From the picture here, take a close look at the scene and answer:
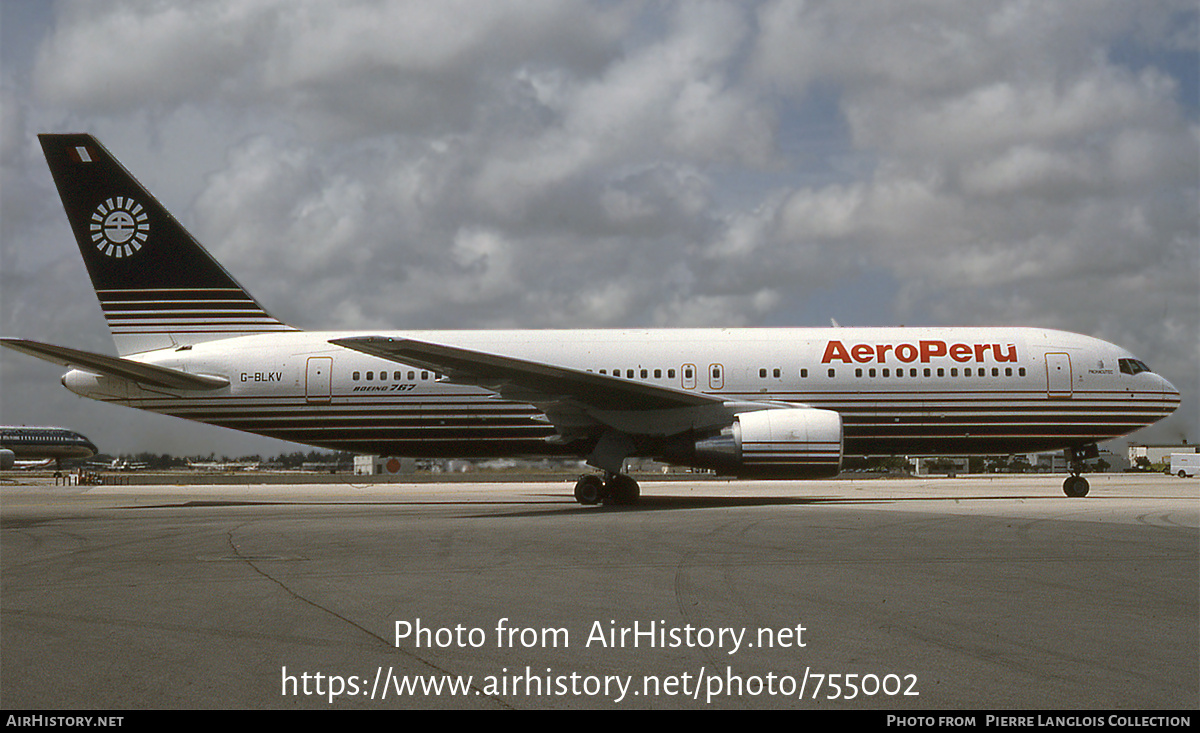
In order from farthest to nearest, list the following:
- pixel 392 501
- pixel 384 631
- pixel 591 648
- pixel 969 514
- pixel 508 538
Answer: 1. pixel 392 501
2. pixel 969 514
3. pixel 508 538
4. pixel 384 631
5. pixel 591 648

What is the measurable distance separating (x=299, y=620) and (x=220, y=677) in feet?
4.85

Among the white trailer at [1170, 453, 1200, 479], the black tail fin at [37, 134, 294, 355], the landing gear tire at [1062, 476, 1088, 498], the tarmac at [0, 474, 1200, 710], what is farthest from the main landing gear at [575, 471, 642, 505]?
the white trailer at [1170, 453, 1200, 479]

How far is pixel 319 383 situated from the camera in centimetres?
2048

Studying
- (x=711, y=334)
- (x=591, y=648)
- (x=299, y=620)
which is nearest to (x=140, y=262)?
(x=711, y=334)

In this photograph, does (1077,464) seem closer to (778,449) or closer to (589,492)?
(778,449)

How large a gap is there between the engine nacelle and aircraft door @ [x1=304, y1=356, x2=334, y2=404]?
8.73 meters

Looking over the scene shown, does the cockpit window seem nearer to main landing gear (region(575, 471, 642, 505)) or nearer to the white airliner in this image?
the white airliner

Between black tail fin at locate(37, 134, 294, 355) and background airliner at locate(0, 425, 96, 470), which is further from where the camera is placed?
background airliner at locate(0, 425, 96, 470)

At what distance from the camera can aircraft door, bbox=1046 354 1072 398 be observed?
785 inches

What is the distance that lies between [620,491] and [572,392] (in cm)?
258

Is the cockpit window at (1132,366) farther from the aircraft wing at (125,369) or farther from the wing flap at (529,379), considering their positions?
the aircraft wing at (125,369)
